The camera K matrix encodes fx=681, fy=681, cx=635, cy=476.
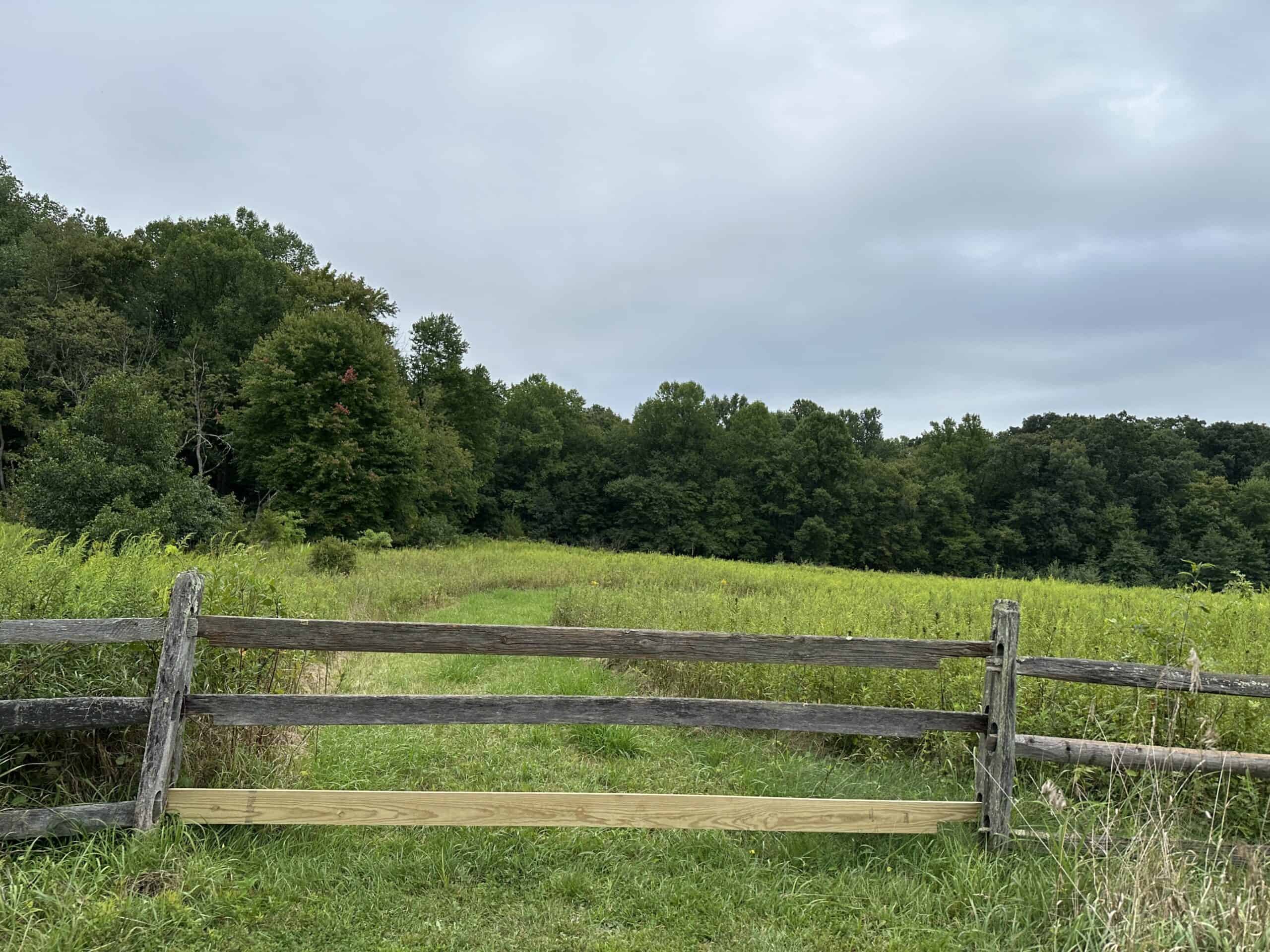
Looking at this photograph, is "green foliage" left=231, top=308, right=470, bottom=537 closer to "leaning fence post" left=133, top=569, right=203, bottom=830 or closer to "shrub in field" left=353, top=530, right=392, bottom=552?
"shrub in field" left=353, top=530, right=392, bottom=552

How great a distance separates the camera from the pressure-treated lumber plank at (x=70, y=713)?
3.38 metres

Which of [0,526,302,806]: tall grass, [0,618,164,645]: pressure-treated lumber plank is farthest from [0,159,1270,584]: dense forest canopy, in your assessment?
[0,618,164,645]: pressure-treated lumber plank

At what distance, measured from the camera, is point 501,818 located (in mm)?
3621

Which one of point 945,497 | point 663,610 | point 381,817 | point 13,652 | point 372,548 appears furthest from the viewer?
point 945,497

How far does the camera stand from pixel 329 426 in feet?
102

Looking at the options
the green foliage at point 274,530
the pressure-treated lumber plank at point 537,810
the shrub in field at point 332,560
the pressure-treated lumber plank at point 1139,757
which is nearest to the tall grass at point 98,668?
the pressure-treated lumber plank at point 537,810

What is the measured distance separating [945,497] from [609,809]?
1989 inches

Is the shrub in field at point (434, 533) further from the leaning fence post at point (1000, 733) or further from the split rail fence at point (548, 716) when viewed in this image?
the leaning fence post at point (1000, 733)

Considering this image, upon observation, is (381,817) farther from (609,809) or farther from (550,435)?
(550,435)

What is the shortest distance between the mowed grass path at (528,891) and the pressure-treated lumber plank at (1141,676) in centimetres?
97

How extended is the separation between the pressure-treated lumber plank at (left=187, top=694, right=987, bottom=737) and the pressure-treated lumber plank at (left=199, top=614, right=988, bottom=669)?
0.82 feet

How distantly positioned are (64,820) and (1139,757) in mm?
5564

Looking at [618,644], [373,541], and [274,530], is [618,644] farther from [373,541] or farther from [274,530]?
[373,541]

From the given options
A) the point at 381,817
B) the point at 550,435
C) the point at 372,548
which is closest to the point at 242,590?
the point at 381,817
